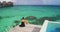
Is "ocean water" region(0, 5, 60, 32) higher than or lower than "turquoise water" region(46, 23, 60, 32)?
higher

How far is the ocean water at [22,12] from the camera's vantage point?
8.82 feet

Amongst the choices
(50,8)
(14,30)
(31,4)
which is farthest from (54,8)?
(14,30)

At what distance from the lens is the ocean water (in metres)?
2.69

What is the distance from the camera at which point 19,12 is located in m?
2.78

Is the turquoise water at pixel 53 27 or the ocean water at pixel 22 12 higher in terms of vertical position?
the ocean water at pixel 22 12

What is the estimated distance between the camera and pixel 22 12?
279 centimetres

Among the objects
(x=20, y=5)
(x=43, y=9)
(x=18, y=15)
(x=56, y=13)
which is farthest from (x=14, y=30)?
(x=56, y=13)

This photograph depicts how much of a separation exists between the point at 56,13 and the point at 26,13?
2.19 feet

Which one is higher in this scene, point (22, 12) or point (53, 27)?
point (22, 12)

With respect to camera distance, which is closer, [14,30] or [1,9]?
[14,30]

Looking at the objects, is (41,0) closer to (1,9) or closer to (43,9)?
(43,9)

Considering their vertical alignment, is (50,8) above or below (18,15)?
above

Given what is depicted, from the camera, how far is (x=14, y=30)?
2.63 m

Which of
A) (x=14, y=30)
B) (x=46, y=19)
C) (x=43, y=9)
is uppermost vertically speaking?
(x=43, y=9)
